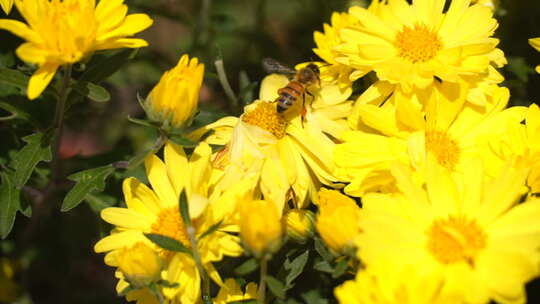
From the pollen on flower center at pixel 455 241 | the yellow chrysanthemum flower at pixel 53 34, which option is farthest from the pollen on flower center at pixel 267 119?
the pollen on flower center at pixel 455 241

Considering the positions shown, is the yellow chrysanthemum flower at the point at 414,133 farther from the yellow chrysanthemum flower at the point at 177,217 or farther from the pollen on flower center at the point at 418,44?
the yellow chrysanthemum flower at the point at 177,217

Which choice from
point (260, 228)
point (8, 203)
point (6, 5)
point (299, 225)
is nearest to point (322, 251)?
point (299, 225)

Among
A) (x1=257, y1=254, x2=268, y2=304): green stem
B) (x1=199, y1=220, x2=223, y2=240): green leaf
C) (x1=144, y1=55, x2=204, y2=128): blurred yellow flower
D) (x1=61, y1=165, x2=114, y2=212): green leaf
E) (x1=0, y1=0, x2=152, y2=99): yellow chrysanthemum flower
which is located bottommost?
(x1=257, y1=254, x2=268, y2=304): green stem

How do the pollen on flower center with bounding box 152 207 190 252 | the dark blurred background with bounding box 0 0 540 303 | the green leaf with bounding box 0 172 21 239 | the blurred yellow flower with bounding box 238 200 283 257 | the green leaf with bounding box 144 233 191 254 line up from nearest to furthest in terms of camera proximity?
the blurred yellow flower with bounding box 238 200 283 257 < the green leaf with bounding box 144 233 191 254 < the pollen on flower center with bounding box 152 207 190 252 < the green leaf with bounding box 0 172 21 239 < the dark blurred background with bounding box 0 0 540 303

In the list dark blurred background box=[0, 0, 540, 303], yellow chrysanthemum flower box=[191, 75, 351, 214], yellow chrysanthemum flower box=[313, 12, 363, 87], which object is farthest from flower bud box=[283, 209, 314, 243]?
dark blurred background box=[0, 0, 540, 303]

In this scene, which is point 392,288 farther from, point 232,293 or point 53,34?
point 53,34

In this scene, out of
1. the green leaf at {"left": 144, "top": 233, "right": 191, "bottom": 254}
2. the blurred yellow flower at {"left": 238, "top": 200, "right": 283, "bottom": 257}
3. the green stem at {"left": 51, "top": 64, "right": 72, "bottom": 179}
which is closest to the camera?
the blurred yellow flower at {"left": 238, "top": 200, "right": 283, "bottom": 257}

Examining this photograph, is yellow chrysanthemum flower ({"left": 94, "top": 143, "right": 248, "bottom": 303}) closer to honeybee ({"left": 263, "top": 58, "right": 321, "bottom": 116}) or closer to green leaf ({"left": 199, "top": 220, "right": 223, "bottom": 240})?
green leaf ({"left": 199, "top": 220, "right": 223, "bottom": 240})
